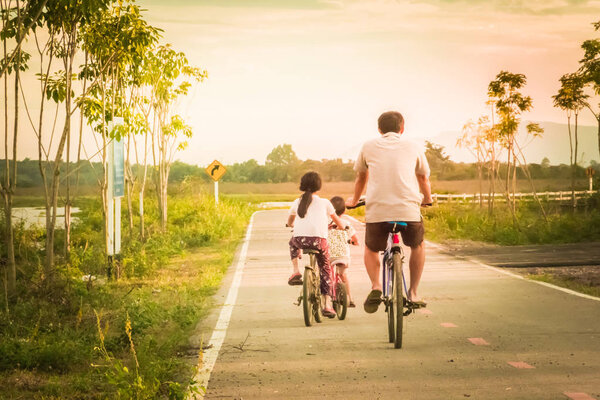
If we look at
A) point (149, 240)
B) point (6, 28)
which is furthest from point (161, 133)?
point (6, 28)

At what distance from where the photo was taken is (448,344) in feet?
26.9

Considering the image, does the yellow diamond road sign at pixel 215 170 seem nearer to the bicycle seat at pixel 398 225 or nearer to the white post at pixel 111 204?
the white post at pixel 111 204

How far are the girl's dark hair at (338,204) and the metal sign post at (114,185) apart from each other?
5.12 m

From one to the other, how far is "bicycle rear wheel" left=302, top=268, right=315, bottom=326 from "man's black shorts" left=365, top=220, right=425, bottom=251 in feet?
4.66

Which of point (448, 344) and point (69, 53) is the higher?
point (69, 53)

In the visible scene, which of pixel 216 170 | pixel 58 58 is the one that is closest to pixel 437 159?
pixel 216 170

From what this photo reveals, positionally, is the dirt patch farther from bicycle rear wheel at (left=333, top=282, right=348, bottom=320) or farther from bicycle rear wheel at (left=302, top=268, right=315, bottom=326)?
bicycle rear wheel at (left=302, top=268, right=315, bottom=326)

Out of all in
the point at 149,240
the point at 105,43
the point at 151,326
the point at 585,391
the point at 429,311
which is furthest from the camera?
the point at 149,240

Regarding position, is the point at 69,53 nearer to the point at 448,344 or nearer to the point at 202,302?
the point at 202,302

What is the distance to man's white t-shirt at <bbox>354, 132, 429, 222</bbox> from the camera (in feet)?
25.3

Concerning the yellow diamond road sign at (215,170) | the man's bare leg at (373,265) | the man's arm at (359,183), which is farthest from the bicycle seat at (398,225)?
the yellow diamond road sign at (215,170)

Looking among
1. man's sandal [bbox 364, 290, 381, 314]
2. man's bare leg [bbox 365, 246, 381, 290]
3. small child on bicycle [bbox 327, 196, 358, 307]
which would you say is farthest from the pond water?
man's sandal [bbox 364, 290, 381, 314]

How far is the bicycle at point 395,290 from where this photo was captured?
774cm

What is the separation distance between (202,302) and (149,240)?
31.5 ft
